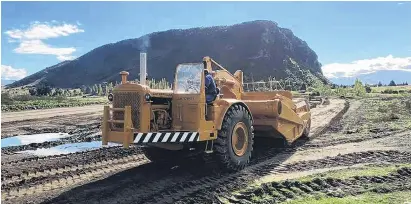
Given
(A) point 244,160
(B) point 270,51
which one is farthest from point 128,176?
(B) point 270,51

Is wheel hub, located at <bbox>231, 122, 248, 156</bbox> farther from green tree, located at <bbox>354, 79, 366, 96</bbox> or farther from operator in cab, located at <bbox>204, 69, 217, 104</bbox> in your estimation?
green tree, located at <bbox>354, 79, 366, 96</bbox>

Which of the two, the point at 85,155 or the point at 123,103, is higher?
the point at 123,103

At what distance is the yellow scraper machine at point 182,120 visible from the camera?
7.24 metres

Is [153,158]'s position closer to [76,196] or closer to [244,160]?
[244,160]

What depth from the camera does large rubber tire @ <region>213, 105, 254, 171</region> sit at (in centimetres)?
787

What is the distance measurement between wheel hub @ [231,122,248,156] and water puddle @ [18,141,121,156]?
449 cm

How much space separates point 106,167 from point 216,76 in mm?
3084

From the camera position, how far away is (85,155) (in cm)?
1007

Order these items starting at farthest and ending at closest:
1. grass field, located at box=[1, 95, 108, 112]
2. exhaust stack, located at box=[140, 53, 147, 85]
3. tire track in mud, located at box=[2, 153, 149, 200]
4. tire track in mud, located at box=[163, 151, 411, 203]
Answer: grass field, located at box=[1, 95, 108, 112] < exhaust stack, located at box=[140, 53, 147, 85] < tire track in mud, located at box=[2, 153, 149, 200] < tire track in mud, located at box=[163, 151, 411, 203]

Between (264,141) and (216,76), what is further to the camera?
(264,141)

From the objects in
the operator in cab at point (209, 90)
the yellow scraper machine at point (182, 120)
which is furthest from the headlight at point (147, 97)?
the operator in cab at point (209, 90)

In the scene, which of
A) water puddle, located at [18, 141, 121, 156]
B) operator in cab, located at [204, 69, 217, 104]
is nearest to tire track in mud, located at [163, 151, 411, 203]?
operator in cab, located at [204, 69, 217, 104]

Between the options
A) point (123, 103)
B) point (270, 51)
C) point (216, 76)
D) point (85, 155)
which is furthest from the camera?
point (270, 51)

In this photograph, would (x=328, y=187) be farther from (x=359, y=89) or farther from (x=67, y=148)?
(x=359, y=89)
